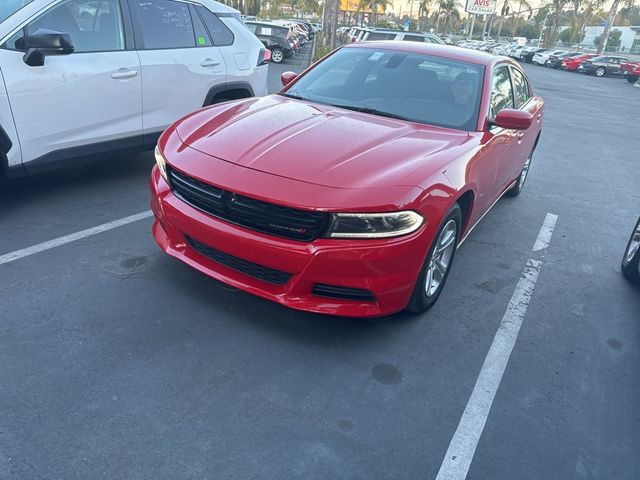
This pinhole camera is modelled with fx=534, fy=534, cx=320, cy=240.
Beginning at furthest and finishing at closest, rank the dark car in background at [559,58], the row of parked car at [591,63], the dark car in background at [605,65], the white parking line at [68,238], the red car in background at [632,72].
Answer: the dark car in background at [559,58] → the dark car in background at [605,65] → the row of parked car at [591,63] → the red car in background at [632,72] → the white parking line at [68,238]

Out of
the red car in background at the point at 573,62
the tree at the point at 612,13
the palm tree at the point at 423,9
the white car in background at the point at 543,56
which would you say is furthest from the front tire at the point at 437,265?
the palm tree at the point at 423,9

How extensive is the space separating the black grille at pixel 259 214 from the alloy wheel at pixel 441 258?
2.77 feet

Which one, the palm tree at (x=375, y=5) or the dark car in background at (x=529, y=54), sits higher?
the palm tree at (x=375, y=5)

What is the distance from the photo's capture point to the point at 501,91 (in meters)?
4.53

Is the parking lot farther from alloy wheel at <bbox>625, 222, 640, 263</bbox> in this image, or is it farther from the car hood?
the car hood

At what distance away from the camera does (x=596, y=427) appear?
107 inches

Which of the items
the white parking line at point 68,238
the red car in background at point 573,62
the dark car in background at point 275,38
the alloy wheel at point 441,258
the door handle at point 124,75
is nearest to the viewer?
the alloy wheel at point 441,258

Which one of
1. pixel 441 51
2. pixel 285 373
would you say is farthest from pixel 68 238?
pixel 441 51

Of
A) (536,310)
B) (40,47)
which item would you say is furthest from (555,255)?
(40,47)

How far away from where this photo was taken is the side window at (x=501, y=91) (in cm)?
424

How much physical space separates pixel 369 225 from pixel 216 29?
400 centimetres

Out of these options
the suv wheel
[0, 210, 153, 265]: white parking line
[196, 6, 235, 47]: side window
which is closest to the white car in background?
the suv wheel

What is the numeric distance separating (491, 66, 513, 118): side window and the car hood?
76cm

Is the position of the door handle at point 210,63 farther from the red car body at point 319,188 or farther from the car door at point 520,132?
the car door at point 520,132
